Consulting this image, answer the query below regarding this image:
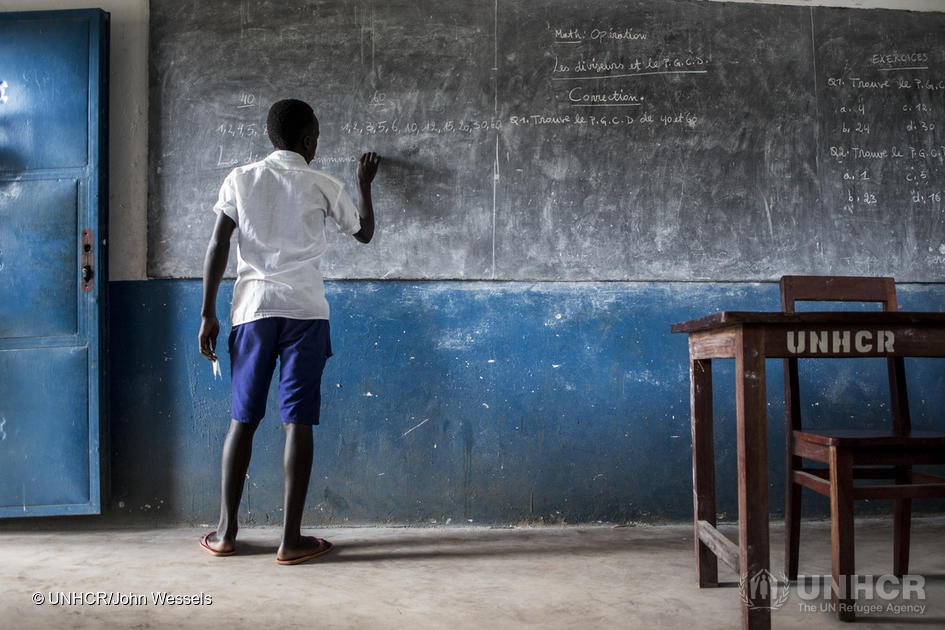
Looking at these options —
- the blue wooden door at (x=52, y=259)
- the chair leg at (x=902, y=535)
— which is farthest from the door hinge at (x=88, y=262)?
the chair leg at (x=902, y=535)

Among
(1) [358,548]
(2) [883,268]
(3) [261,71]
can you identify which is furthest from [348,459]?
(2) [883,268]

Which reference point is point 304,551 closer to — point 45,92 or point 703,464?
point 703,464

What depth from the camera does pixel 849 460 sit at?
Answer: 180 centimetres

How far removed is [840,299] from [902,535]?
0.78m

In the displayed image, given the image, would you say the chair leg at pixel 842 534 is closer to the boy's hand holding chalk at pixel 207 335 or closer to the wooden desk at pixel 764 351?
the wooden desk at pixel 764 351

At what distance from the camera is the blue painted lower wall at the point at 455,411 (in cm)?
287

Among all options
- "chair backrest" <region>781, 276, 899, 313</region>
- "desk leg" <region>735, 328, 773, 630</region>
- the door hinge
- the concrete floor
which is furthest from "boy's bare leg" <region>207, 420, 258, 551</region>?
"chair backrest" <region>781, 276, 899, 313</region>

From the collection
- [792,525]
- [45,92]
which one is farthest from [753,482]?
[45,92]

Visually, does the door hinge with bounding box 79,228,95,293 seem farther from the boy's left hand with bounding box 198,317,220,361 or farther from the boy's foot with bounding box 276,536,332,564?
the boy's foot with bounding box 276,536,332,564

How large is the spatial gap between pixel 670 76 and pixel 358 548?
2411 mm

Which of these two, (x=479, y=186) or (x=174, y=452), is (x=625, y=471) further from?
(x=174, y=452)

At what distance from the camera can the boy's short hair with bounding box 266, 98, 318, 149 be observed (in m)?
2.34

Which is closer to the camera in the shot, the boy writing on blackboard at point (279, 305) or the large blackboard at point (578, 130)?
the boy writing on blackboard at point (279, 305)

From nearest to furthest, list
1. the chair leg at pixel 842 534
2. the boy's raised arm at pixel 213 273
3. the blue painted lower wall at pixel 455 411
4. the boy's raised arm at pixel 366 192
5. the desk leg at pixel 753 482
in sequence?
the desk leg at pixel 753 482
the chair leg at pixel 842 534
the boy's raised arm at pixel 213 273
the boy's raised arm at pixel 366 192
the blue painted lower wall at pixel 455 411
